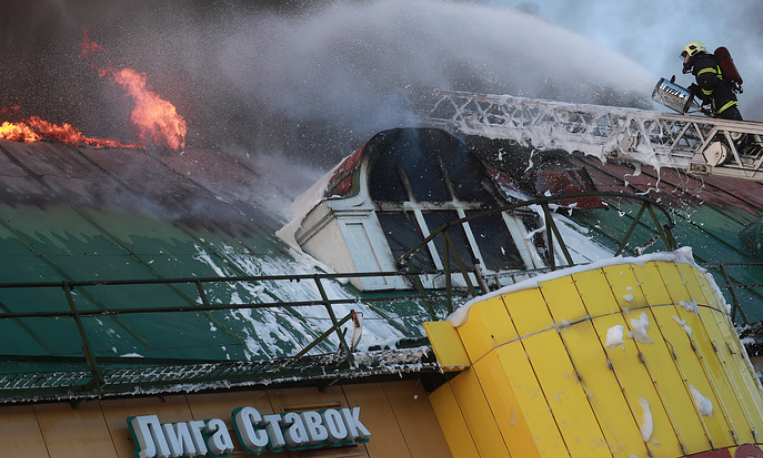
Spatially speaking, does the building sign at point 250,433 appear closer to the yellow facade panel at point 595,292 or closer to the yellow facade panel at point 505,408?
the yellow facade panel at point 505,408

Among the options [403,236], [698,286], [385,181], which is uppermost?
[385,181]

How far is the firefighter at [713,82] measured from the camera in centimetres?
1396

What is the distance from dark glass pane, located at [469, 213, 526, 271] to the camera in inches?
542

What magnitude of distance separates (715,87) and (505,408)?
8.26 m

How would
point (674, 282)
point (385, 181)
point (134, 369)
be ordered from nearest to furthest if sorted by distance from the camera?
1. point (134, 369)
2. point (674, 282)
3. point (385, 181)

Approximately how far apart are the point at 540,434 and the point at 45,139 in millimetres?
9410

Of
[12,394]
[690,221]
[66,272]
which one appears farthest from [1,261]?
[690,221]

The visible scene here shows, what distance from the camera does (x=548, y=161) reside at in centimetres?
1652

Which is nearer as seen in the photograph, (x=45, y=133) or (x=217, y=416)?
(x=217, y=416)

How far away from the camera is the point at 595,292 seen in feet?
30.1

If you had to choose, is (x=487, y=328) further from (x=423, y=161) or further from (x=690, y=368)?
(x=423, y=161)

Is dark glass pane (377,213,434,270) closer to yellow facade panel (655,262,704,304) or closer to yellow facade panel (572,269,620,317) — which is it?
yellow facade panel (572,269,620,317)

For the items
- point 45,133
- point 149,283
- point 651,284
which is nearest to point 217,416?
point 149,283

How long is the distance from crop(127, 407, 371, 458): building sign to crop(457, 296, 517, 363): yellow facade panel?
150 cm
